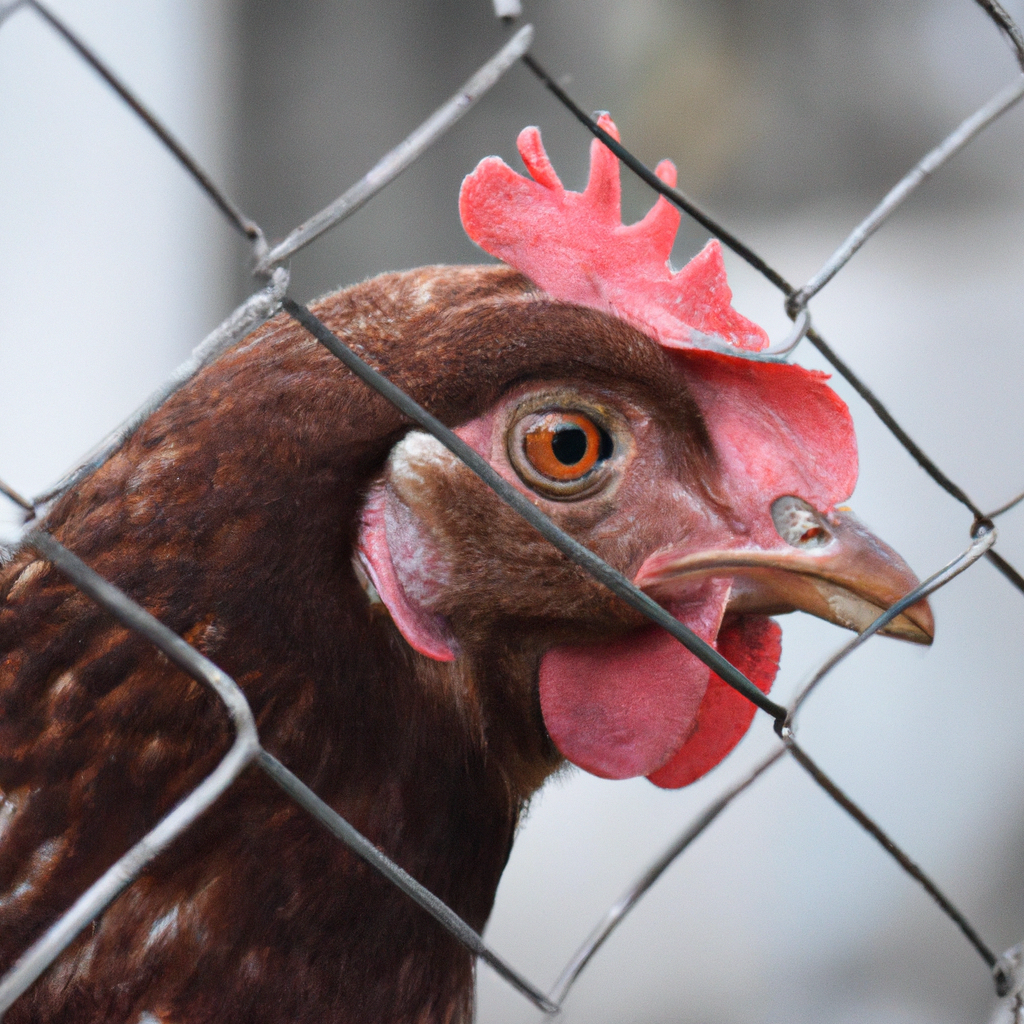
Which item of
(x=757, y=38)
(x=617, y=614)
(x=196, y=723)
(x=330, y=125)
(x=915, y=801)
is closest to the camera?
(x=196, y=723)

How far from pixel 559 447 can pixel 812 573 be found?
0.76 ft

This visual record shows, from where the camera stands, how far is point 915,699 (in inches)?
103

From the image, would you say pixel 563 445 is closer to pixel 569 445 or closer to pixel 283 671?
pixel 569 445

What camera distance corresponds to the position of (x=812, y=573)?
2.71 ft

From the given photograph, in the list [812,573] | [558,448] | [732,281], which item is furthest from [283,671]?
[732,281]

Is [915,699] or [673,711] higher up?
[915,699]

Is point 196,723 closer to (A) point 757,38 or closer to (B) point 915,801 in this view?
(B) point 915,801

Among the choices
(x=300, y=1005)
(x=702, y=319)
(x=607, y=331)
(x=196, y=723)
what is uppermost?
(x=702, y=319)

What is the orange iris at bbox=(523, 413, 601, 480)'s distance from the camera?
0.83 metres

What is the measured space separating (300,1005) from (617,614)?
0.39 metres

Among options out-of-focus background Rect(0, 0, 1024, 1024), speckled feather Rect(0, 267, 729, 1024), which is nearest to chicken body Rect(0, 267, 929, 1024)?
speckled feather Rect(0, 267, 729, 1024)

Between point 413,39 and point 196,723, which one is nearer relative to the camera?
point 196,723

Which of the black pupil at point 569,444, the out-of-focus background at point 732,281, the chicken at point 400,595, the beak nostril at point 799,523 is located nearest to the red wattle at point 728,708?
the chicken at point 400,595

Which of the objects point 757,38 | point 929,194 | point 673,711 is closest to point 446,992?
point 673,711
